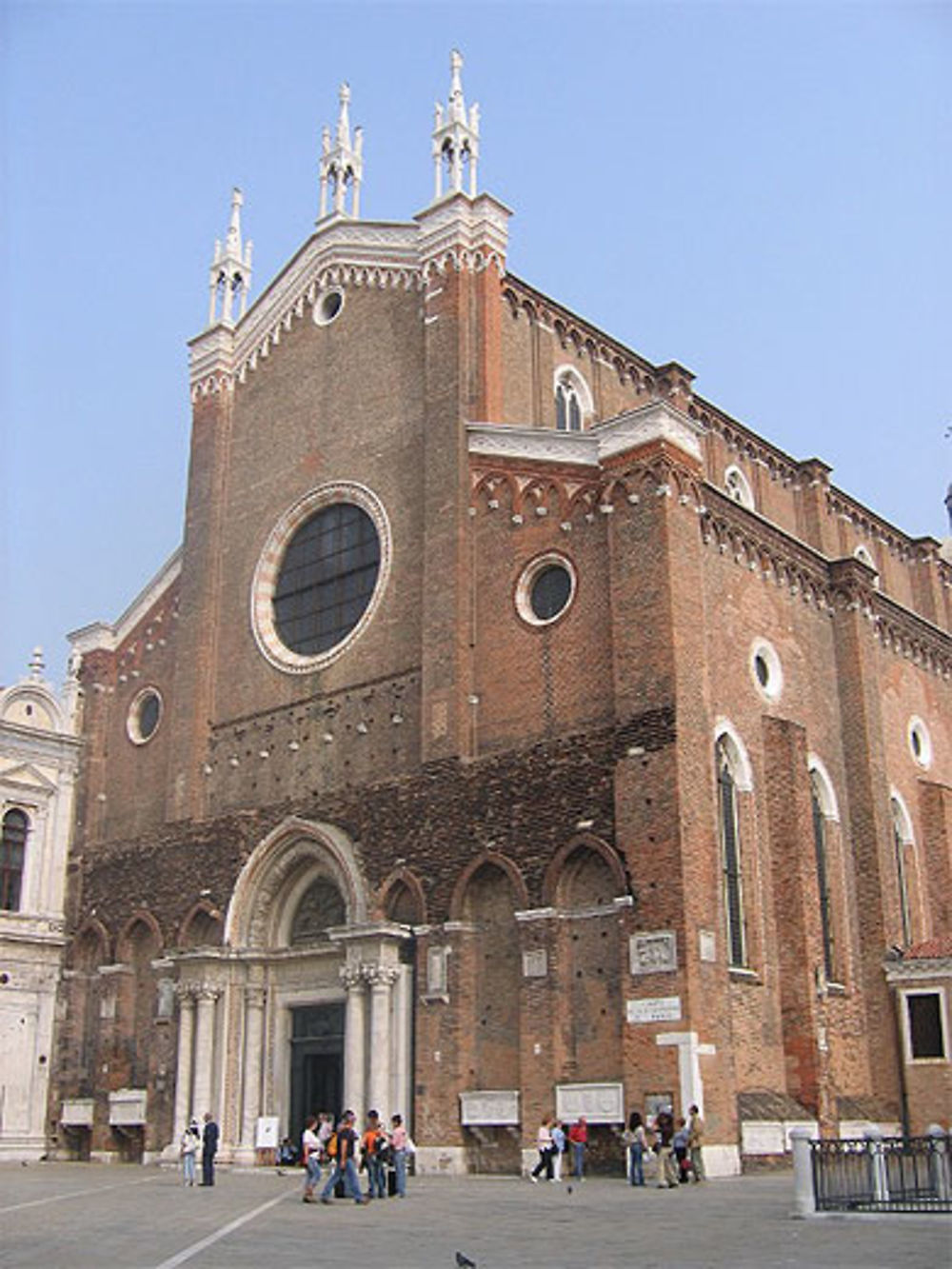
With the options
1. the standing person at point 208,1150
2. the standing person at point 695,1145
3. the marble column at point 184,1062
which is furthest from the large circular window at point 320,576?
the standing person at point 695,1145

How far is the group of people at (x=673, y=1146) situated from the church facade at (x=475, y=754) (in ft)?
1.72

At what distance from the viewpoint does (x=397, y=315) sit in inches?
1136

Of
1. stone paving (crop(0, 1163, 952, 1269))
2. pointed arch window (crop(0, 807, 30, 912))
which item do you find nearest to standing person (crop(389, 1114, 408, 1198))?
stone paving (crop(0, 1163, 952, 1269))

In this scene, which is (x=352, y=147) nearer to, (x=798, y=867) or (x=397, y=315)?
(x=397, y=315)

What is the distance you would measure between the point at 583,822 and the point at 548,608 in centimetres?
394

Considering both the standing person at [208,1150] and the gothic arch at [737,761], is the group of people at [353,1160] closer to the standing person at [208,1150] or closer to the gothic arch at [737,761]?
the standing person at [208,1150]

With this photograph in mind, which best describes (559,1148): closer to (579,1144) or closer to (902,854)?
(579,1144)

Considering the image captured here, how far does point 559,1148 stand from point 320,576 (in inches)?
490

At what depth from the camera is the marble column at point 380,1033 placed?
23078 mm

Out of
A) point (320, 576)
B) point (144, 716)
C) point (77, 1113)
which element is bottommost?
point (77, 1113)

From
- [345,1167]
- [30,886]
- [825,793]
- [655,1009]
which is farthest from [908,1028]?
[30,886]

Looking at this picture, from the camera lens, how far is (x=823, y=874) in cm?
2569

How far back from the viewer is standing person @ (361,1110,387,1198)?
18.8 m

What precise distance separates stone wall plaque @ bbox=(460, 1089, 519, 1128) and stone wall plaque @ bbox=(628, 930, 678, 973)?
119 inches
